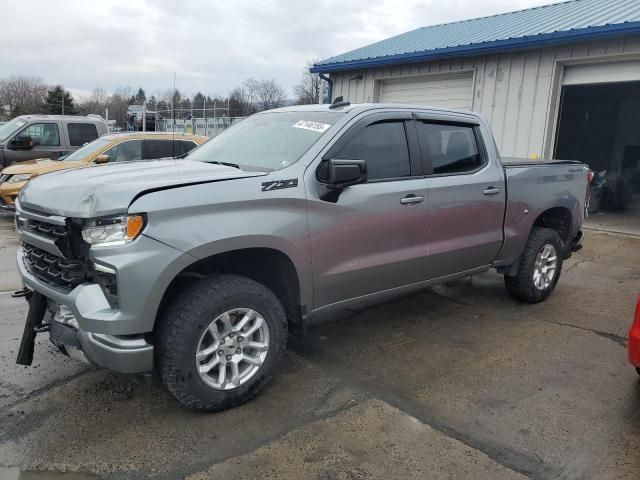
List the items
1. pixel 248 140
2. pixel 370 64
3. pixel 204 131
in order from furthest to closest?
pixel 204 131 < pixel 370 64 < pixel 248 140

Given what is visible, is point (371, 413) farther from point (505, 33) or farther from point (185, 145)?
Result: point (505, 33)

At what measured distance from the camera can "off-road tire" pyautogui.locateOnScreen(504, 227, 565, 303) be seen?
5.43m

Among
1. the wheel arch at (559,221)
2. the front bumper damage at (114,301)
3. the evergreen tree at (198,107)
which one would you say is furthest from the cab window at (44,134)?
the evergreen tree at (198,107)

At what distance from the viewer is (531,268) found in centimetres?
544

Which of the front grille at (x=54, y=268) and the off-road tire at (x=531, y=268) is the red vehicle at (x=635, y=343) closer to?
the off-road tire at (x=531, y=268)

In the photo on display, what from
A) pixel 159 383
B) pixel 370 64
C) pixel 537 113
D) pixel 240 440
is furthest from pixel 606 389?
pixel 370 64

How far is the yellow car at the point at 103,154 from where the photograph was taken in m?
9.03

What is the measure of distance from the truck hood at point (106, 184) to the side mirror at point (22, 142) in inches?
343

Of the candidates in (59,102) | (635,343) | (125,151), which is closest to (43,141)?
(125,151)

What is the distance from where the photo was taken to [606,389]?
3.77 m

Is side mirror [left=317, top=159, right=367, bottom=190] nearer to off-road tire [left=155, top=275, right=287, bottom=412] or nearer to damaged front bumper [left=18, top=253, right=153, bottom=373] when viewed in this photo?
Answer: off-road tire [left=155, top=275, right=287, bottom=412]

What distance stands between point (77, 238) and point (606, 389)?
370 cm

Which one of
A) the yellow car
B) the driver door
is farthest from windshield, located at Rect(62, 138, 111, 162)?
the driver door

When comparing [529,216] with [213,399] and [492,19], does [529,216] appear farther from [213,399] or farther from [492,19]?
[492,19]
